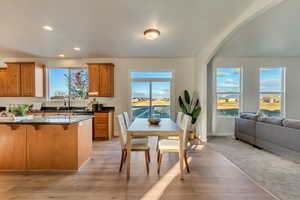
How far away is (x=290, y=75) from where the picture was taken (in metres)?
5.23

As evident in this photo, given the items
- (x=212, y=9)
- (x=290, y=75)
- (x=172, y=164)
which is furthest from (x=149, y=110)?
(x=290, y=75)

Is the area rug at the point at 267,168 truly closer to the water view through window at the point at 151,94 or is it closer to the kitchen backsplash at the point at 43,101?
the water view through window at the point at 151,94

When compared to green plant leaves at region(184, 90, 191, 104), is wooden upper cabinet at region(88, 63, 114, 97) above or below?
above

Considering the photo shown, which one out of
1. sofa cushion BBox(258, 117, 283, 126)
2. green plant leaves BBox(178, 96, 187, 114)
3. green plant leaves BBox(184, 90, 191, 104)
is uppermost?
green plant leaves BBox(184, 90, 191, 104)

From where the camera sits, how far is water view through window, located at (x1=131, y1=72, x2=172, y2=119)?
5195 millimetres

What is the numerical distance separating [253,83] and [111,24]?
16.2 ft

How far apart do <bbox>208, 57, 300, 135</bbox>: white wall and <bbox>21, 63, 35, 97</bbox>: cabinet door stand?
5.78 meters

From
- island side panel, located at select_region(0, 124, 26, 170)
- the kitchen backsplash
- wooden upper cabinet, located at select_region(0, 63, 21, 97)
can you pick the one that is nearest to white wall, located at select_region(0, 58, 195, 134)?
the kitchen backsplash

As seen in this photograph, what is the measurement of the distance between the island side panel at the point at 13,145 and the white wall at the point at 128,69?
2783 millimetres

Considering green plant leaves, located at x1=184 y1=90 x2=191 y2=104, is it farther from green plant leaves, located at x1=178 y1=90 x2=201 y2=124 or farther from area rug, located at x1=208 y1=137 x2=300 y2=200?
area rug, located at x1=208 y1=137 x2=300 y2=200

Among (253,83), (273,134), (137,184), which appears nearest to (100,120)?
(137,184)

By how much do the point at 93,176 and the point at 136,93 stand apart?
3.22m

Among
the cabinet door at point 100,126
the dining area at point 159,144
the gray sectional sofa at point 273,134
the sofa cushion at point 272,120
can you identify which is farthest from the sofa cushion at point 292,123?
the cabinet door at point 100,126

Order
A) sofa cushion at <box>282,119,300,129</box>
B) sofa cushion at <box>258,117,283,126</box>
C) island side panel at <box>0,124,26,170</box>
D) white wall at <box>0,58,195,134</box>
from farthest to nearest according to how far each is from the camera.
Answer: white wall at <box>0,58,195,134</box> < sofa cushion at <box>258,117,283,126</box> < sofa cushion at <box>282,119,300,129</box> < island side panel at <box>0,124,26,170</box>
